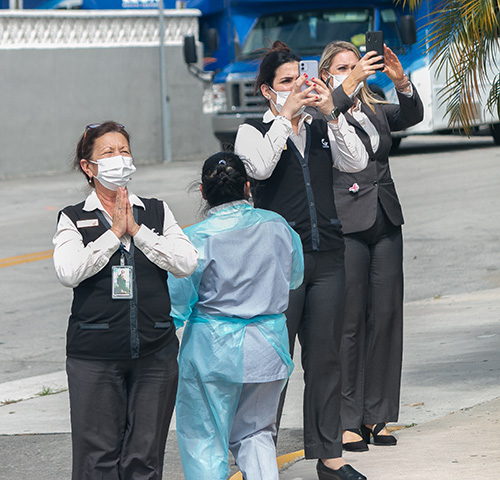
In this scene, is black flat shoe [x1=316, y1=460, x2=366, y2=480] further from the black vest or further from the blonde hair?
the blonde hair

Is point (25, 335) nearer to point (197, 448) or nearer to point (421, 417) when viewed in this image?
point (421, 417)

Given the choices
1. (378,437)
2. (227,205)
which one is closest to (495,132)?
(378,437)

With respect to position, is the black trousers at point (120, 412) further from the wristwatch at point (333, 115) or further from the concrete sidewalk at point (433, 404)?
the wristwatch at point (333, 115)

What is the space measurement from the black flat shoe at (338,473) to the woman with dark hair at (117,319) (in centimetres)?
106

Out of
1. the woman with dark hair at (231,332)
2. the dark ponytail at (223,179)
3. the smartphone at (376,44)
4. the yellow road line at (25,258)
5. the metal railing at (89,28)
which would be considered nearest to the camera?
the woman with dark hair at (231,332)

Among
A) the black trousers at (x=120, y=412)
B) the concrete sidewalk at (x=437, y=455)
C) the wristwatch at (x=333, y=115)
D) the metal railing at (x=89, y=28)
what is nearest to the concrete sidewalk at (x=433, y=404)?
the concrete sidewalk at (x=437, y=455)

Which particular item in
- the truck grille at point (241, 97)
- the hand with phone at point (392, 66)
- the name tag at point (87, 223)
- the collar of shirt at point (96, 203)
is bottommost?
the truck grille at point (241, 97)

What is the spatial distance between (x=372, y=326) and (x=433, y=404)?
1031 millimetres

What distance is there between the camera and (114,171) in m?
4.54

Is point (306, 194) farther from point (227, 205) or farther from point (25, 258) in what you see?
point (25, 258)

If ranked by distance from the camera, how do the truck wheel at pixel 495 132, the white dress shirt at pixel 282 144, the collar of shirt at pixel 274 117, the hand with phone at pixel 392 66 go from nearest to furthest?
the white dress shirt at pixel 282 144
the collar of shirt at pixel 274 117
the hand with phone at pixel 392 66
the truck wheel at pixel 495 132

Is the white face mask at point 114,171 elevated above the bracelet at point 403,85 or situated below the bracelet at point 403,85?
below

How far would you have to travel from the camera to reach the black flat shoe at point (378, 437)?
5.99 m

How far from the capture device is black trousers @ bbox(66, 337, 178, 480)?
4.45m
